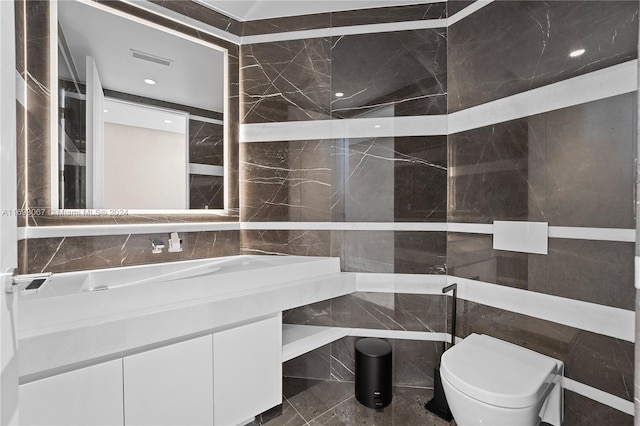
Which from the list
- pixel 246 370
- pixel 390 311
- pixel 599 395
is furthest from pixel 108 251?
pixel 599 395

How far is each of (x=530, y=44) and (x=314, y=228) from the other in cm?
154

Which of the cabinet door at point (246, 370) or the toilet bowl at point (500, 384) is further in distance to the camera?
the cabinet door at point (246, 370)

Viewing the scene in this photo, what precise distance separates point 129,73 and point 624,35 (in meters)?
2.34

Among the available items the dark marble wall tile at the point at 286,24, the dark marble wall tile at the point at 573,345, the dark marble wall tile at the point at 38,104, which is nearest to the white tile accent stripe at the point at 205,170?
the dark marble wall tile at the point at 38,104

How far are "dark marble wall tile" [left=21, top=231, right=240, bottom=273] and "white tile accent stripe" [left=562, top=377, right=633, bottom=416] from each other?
1963 millimetres

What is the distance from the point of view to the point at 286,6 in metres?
1.95

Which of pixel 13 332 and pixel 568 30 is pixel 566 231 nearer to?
pixel 568 30

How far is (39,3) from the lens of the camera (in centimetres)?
142

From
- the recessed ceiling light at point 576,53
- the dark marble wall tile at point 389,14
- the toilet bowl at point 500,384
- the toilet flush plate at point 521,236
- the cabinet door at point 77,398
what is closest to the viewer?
the cabinet door at point 77,398

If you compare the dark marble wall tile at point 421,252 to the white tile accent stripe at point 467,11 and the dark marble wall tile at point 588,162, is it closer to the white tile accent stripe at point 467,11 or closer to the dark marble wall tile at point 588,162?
the dark marble wall tile at point 588,162

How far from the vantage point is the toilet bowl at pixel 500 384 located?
3.70ft

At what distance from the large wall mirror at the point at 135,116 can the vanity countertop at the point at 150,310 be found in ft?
1.50

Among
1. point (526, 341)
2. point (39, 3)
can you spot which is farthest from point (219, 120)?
point (526, 341)

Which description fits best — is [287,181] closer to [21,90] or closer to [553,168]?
[21,90]
